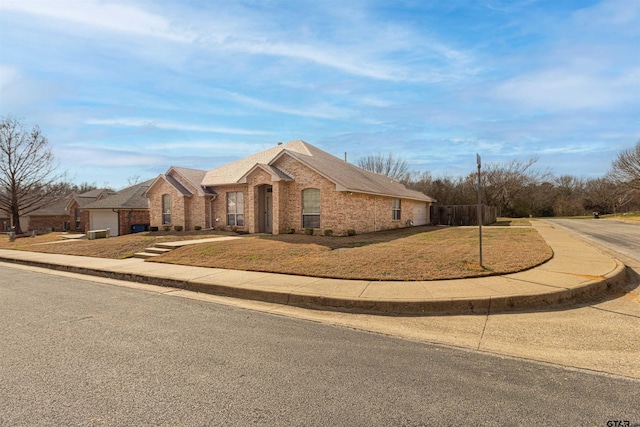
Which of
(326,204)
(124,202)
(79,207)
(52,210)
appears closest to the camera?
(326,204)

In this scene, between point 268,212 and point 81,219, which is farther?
point 81,219

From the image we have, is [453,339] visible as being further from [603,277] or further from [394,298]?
[603,277]

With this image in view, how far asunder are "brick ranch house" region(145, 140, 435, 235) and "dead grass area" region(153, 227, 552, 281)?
136 inches

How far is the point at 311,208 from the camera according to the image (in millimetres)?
17688

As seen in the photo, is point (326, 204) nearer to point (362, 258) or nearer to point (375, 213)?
point (375, 213)

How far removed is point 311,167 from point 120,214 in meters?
19.7

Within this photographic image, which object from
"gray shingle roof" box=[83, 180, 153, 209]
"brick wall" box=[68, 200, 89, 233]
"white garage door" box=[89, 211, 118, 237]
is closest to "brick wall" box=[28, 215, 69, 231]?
"brick wall" box=[68, 200, 89, 233]

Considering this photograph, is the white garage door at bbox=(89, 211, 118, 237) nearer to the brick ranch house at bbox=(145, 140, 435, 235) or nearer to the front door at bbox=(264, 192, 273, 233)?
the brick ranch house at bbox=(145, 140, 435, 235)

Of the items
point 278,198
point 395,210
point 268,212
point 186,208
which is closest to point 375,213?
point 395,210

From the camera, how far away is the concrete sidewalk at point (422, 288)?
20.0 ft

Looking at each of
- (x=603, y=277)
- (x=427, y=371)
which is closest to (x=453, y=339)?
(x=427, y=371)

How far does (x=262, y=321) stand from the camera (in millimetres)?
5711

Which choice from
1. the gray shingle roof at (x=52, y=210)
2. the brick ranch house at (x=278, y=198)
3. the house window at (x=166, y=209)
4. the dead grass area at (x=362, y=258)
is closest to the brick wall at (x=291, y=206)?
the brick ranch house at (x=278, y=198)

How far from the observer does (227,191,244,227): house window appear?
807 inches
